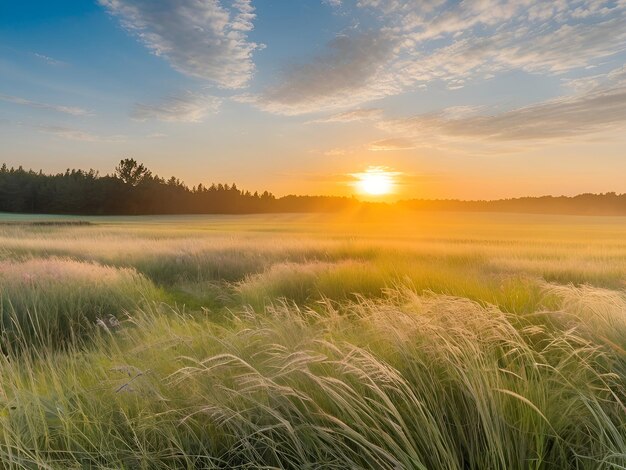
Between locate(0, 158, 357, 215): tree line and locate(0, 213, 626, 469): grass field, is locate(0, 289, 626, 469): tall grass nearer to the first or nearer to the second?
locate(0, 213, 626, 469): grass field

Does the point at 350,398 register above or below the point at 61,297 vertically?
above

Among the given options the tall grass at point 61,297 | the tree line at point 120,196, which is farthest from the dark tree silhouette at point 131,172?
the tall grass at point 61,297

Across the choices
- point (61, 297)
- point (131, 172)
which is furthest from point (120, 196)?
point (61, 297)

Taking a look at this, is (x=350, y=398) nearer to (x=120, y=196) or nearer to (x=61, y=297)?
(x=61, y=297)

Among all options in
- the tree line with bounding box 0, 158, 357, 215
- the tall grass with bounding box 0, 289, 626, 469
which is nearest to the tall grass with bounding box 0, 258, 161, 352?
the tall grass with bounding box 0, 289, 626, 469

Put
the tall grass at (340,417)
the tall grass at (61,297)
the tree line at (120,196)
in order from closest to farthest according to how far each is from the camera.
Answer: the tall grass at (340,417), the tall grass at (61,297), the tree line at (120,196)

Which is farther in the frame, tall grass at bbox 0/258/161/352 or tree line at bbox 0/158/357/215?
tree line at bbox 0/158/357/215

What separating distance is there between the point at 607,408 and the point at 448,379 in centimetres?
92

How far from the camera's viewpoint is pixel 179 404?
8.09 feet

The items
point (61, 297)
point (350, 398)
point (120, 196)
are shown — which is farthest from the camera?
point (120, 196)

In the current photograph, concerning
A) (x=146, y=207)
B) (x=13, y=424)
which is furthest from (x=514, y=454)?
(x=146, y=207)

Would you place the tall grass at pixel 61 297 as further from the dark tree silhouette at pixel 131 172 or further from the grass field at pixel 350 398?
the dark tree silhouette at pixel 131 172

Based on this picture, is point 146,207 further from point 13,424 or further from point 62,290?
point 13,424

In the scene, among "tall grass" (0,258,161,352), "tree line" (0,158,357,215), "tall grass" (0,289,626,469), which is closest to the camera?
"tall grass" (0,289,626,469)
